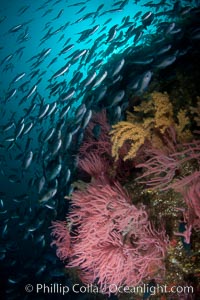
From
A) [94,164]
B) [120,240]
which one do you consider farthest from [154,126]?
[120,240]

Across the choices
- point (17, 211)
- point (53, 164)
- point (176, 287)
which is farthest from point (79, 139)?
point (17, 211)

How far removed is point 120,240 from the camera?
11.6 ft

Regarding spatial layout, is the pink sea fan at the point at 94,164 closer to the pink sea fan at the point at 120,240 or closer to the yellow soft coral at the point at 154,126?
the yellow soft coral at the point at 154,126

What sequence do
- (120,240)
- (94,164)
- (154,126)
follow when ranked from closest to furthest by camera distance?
(120,240), (154,126), (94,164)

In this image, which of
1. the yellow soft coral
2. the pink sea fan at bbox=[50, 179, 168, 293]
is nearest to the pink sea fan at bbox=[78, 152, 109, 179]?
the yellow soft coral

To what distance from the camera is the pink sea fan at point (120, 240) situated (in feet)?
10.9

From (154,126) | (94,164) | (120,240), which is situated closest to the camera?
(120,240)

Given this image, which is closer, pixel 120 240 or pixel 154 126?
pixel 120 240

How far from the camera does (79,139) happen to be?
217 inches

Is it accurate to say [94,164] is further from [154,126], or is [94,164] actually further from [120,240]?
[120,240]

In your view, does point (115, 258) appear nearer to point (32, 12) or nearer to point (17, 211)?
point (17, 211)

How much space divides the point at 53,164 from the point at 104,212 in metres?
2.99

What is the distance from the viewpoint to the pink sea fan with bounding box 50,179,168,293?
331cm

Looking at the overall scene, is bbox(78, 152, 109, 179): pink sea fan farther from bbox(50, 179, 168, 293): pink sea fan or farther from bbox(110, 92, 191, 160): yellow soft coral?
bbox(50, 179, 168, 293): pink sea fan
